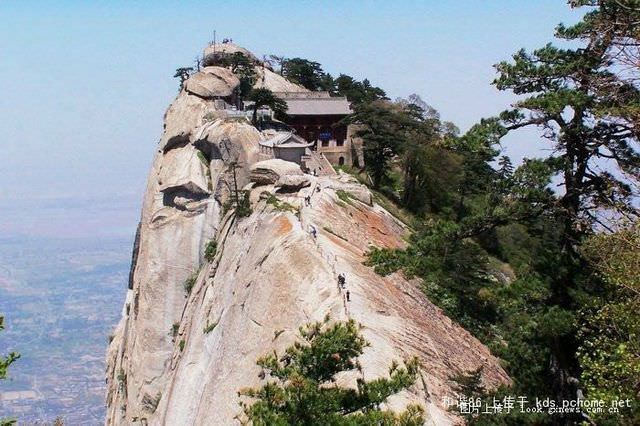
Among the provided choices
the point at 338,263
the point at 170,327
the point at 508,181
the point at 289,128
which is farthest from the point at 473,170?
the point at 508,181

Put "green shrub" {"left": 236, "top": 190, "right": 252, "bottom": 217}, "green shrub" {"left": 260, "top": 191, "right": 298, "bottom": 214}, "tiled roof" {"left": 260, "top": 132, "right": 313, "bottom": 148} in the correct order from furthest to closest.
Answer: "tiled roof" {"left": 260, "top": 132, "right": 313, "bottom": 148}, "green shrub" {"left": 236, "top": 190, "right": 252, "bottom": 217}, "green shrub" {"left": 260, "top": 191, "right": 298, "bottom": 214}

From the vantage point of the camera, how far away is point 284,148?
113 feet

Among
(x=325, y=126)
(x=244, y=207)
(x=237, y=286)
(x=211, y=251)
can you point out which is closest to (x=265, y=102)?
(x=325, y=126)

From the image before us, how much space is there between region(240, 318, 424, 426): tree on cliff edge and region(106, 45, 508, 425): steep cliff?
9.14ft

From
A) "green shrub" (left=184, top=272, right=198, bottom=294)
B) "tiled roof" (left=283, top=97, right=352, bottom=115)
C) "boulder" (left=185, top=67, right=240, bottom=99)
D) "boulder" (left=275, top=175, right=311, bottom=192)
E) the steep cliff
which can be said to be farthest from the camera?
"tiled roof" (left=283, top=97, right=352, bottom=115)

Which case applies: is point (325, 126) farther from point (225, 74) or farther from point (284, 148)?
point (284, 148)

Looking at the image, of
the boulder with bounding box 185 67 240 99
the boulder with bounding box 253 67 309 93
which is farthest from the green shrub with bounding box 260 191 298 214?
the boulder with bounding box 253 67 309 93

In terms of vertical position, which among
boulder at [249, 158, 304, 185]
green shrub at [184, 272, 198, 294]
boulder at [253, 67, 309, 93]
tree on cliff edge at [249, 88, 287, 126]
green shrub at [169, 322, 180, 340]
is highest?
boulder at [253, 67, 309, 93]

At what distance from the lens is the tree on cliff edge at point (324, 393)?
11.9 m

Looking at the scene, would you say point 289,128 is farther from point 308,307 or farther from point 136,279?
point 308,307

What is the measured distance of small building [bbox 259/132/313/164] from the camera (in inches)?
1363

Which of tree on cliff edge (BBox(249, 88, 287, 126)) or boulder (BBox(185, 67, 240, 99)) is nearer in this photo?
tree on cliff edge (BBox(249, 88, 287, 126))

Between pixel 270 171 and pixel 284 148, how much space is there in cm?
336

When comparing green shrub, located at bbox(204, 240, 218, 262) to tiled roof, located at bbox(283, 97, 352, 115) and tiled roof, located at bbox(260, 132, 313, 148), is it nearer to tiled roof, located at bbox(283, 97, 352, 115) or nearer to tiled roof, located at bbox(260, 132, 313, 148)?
tiled roof, located at bbox(260, 132, 313, 148)
